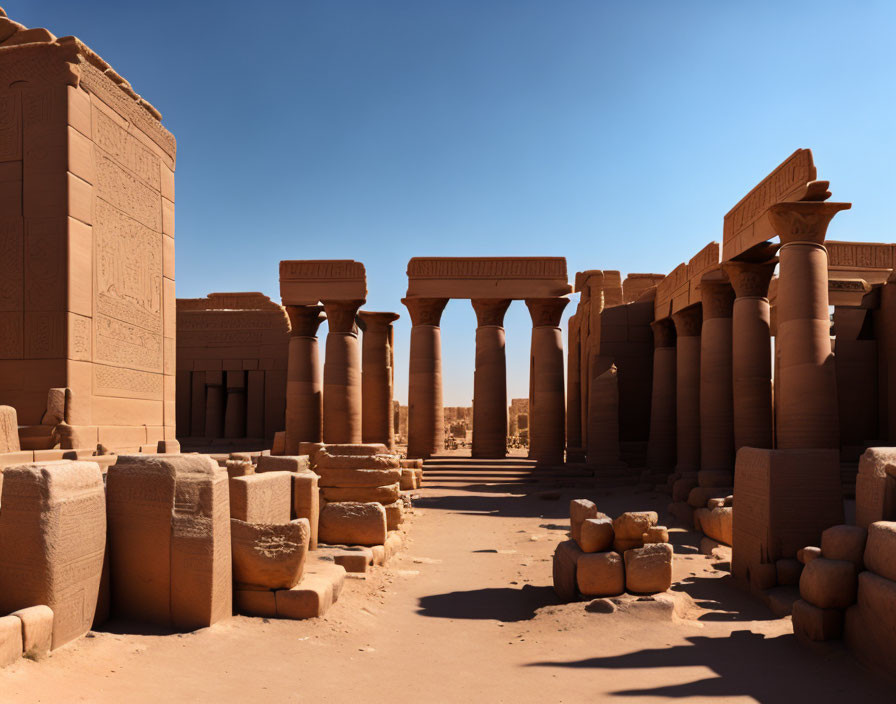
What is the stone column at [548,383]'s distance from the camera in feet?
70.1

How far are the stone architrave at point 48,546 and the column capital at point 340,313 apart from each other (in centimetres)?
1700

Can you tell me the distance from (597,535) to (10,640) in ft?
17.9

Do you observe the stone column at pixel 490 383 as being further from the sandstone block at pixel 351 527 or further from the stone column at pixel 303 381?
the sandstone block at pixel 351 527

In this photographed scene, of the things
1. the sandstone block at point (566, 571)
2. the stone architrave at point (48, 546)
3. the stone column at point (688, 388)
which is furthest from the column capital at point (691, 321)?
the stone architrave at point (48, 546)

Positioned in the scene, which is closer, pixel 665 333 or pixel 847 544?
pixel 847 544

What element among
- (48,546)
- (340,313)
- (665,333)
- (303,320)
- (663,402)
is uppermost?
(340,313)

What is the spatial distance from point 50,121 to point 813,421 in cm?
1233

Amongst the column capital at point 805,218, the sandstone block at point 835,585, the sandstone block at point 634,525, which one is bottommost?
the sandstone block at point 835,585

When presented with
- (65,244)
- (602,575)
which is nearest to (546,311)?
(65,244)

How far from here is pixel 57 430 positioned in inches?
404

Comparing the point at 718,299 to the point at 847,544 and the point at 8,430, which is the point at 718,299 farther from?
the point at 8,430

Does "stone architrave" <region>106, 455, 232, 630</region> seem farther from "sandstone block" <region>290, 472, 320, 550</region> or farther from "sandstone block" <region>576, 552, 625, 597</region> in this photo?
"sandstone block" <region>576, 552, 625, 597</region>

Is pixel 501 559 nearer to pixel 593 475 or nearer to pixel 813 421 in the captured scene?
pixel 813 421

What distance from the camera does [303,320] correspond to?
22.5m
